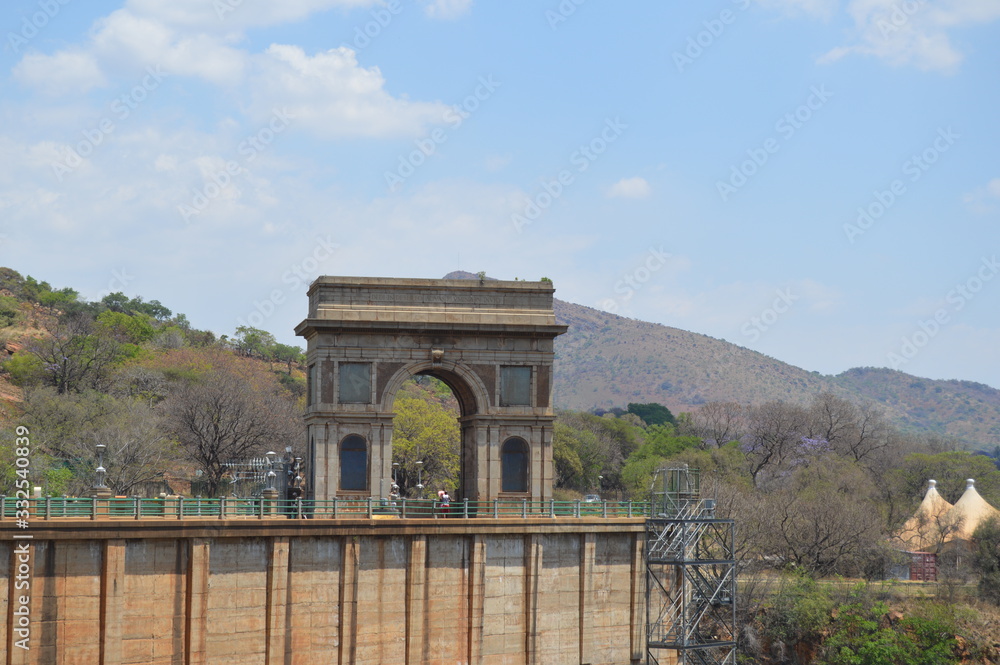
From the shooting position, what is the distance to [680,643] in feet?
140

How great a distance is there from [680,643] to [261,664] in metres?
15.6

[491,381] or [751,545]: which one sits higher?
[491,381]

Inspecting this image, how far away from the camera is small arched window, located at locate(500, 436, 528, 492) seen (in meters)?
44.9

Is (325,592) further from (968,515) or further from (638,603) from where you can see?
(968,515)

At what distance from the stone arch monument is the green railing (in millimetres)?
1068

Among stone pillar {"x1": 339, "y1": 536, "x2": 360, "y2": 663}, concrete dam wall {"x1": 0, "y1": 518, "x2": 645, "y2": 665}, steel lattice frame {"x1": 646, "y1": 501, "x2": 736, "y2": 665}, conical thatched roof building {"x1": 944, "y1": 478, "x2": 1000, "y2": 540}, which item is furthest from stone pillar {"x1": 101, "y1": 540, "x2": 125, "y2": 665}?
conical thatched roof building {"x1": 944, "y1": 478, "x2": 1000, "y2": 540}

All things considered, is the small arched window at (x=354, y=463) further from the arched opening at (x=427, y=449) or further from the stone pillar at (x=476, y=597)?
the arched opening at (x=427, y=449)

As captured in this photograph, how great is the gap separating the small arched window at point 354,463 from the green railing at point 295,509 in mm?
785

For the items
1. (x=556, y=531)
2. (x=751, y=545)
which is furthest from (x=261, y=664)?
(x=751, y=545)

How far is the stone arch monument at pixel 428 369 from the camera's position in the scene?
143ft

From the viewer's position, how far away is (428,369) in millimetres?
45312

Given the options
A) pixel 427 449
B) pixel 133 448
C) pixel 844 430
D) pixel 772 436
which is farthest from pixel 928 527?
pixel 133 448

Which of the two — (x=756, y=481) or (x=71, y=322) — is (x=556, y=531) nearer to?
(x=756, y=481)

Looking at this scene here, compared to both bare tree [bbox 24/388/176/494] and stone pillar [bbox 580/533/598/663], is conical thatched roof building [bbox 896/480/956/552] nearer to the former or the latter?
stone pillar [bbox 580/533/598/663]
